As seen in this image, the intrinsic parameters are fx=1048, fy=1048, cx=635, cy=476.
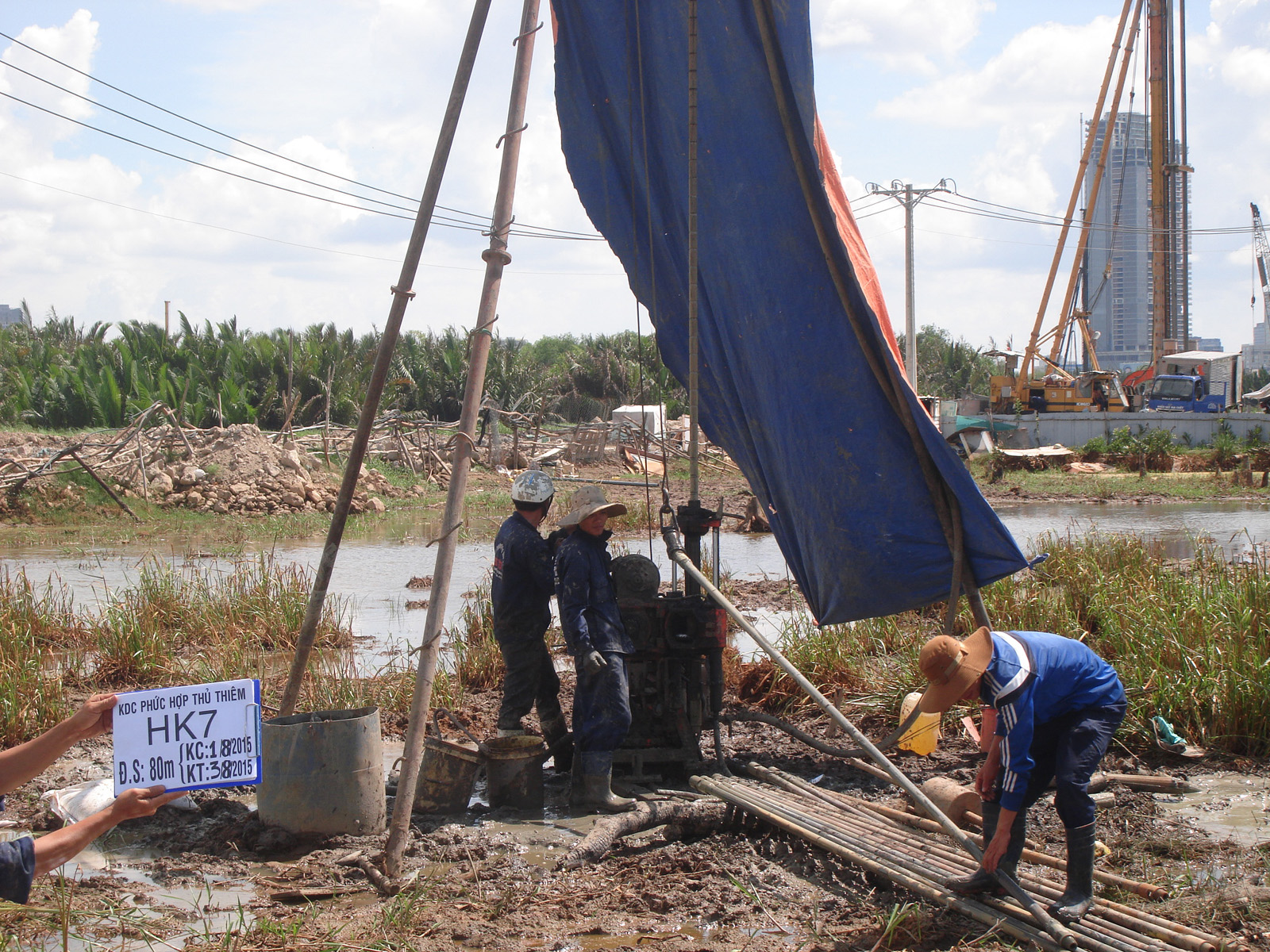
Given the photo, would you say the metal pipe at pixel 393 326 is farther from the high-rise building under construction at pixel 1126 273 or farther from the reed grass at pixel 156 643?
the high-rise building under construction at pixel 1126 273

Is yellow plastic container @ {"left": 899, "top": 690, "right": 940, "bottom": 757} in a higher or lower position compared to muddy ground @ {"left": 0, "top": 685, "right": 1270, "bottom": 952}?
higher

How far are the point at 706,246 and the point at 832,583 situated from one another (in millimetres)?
2246

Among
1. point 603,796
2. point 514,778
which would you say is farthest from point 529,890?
point 514,778

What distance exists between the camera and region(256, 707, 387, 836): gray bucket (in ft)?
17.1

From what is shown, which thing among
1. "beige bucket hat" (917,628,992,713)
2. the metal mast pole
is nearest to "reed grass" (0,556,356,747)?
the metal mast pole

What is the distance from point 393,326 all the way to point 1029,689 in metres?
3.46

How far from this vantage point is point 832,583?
21.7 ft

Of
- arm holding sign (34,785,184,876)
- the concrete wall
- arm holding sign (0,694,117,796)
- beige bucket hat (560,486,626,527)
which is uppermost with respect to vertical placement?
the concrete wall

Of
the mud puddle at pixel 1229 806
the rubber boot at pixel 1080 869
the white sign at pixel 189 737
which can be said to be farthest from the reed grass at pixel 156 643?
the mud puddle at pixel 1229 806

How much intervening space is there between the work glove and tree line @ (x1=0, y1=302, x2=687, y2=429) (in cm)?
2110

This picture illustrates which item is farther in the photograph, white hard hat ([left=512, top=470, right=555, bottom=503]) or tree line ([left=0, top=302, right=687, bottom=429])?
tree line ([left=0, top=302, right=687, bottom=429])

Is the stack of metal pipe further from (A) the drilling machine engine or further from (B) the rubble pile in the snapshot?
(B) the rubble pile

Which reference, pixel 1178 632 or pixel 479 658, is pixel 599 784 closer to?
pixel 479 658

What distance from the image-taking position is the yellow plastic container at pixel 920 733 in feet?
21.4
